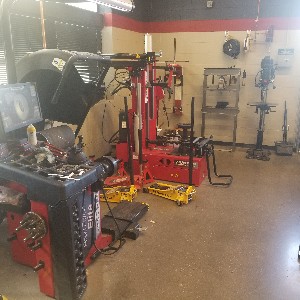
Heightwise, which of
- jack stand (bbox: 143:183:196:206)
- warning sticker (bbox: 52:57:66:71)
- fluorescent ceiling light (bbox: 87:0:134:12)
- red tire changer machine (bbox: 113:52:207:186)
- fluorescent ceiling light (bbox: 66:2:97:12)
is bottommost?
jack stand (bbox: 143:183:196:206)

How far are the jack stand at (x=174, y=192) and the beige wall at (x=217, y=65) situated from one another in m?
1.51

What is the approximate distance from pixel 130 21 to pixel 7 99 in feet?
13.2

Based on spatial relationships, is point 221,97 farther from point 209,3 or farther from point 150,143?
point 150,143

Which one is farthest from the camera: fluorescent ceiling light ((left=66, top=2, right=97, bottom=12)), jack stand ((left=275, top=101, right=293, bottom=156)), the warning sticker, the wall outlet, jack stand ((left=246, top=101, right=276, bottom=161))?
the wall outlet

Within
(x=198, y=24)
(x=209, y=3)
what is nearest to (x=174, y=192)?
(x=198, y=24)

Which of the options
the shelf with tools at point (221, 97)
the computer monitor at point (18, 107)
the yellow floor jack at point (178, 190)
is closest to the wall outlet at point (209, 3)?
the shelf with tools at point (221, 97)

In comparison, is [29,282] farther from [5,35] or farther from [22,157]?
[5,35]

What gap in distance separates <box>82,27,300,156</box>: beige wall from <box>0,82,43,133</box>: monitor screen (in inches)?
91.2

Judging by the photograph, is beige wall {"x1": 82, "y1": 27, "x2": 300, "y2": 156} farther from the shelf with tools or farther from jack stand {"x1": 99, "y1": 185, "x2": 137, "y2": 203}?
jack stand {"x1": 99, "y1": 185, "x2": 137, "y2": 203}

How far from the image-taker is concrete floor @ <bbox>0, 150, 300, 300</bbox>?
7.73ft

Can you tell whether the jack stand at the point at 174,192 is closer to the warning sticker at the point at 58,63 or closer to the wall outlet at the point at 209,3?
A: the warning sticker at the point at 58,63

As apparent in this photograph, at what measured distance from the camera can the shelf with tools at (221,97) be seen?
587 cm

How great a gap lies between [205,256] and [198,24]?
15.9 feet

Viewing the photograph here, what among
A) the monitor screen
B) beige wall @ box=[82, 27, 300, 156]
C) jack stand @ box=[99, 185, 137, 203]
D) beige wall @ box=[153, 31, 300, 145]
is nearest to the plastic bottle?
the monitor screen
